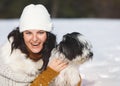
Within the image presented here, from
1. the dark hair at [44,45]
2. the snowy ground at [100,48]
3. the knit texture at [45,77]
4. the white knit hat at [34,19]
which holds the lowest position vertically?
the snowy ground at [100,48]

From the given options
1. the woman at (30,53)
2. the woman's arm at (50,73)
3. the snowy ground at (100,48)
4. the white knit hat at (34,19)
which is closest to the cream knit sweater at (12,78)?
the woman at (30,53)

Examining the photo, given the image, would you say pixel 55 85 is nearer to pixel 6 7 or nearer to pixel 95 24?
pixel 95 24

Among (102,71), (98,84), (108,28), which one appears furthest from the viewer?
(108,28)

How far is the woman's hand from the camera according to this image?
319cm

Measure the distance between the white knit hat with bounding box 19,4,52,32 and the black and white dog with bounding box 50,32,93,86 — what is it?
18 centimetres

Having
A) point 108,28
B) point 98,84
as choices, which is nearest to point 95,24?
point 108,28

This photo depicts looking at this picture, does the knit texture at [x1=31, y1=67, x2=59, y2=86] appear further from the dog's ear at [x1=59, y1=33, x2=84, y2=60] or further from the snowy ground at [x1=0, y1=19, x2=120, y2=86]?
the snowy ground at [x1=0, y1=19, x2=120, y2=86]

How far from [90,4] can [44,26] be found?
11.8 metres

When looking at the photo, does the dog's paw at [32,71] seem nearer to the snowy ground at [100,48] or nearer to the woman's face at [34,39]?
the woman's face at [34,39]

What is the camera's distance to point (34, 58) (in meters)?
3.30

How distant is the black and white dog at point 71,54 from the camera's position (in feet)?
10.1

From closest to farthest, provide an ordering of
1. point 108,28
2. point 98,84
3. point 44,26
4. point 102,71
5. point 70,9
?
point 44,26, point 98,84, point 102,71, point 108,28, point 70,9

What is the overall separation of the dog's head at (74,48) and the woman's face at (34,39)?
0.15m

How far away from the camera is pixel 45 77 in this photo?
10.4 feet
